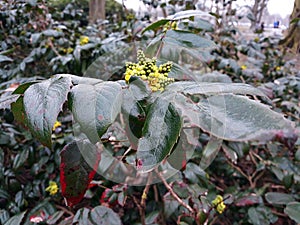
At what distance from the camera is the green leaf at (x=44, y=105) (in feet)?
1.32

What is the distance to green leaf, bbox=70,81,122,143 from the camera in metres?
0.39

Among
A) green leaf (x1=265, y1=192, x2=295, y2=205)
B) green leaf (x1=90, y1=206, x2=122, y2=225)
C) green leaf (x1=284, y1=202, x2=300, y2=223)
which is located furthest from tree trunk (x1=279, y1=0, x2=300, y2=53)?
green leaf (x1=90, y1=206, x2=122, y2=225)

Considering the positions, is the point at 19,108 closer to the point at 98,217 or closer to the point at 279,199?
the point at 98,217

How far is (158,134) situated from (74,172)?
0.20 metres

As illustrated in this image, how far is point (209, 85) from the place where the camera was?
470 millimetres

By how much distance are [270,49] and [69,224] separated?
70.1 inches

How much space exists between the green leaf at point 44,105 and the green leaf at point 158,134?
0.12m

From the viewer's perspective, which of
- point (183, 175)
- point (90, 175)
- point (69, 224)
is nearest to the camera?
point (90, 175)

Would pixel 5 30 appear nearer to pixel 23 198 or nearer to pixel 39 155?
pixel 39 155

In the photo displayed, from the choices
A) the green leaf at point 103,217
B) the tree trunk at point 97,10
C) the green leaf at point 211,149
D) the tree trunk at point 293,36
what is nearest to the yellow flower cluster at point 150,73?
the green leaf at point 103,217

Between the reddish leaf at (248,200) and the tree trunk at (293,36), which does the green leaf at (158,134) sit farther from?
the tree trunk at (293,36)

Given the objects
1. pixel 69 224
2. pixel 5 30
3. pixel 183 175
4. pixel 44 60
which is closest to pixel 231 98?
pixel 69 224

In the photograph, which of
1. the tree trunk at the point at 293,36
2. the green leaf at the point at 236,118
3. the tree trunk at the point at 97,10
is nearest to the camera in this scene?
the green leaf at the point at 236,118

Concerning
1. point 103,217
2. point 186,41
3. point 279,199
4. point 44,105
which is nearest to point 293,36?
point 279,199
